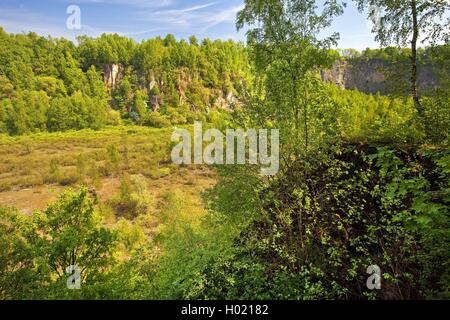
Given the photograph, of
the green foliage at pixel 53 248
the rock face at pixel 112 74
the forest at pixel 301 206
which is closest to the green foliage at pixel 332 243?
the forest at pixel 301 206

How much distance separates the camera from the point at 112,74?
12394 centimetres

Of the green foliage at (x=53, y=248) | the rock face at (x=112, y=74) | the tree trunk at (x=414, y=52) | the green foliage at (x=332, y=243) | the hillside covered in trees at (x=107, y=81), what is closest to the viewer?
the green foliage at (x=332, y=243)

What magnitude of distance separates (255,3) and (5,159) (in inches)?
2481

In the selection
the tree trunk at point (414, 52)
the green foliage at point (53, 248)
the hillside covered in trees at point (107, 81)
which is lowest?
the green foliage at point (53, 248)

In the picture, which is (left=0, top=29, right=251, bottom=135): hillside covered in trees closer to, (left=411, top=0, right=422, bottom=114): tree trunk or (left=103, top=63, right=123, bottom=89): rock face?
(left=103, top=63, right=123, bottom=89): rock face

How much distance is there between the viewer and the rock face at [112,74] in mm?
122000

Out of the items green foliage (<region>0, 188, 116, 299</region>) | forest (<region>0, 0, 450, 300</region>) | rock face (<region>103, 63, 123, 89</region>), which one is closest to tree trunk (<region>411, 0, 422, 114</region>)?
forest (<region>0, 0, 450, 300</region>)

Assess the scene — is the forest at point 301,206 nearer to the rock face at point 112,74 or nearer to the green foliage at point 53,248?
the green foliage at point 53,248

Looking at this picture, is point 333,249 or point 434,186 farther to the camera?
point 434,186

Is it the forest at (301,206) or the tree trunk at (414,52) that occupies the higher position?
the tree trunk at (414,52)

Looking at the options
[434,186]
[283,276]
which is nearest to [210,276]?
[283,276]

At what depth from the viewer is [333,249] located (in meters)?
8.09

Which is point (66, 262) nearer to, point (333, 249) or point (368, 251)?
point (333, 249)
